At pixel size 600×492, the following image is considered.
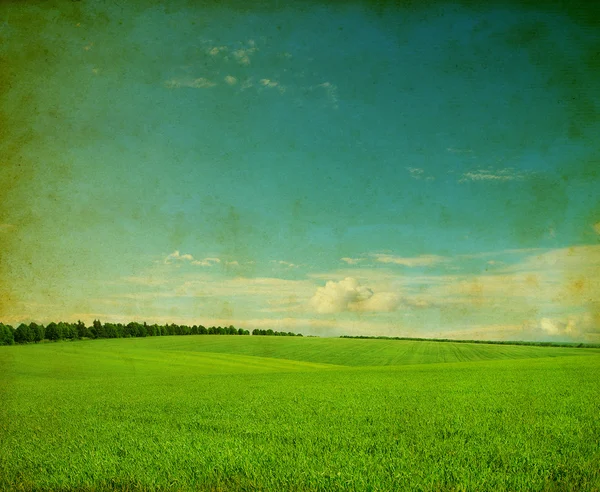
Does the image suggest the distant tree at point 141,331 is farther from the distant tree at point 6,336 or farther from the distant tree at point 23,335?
the distant tree at point 6,336

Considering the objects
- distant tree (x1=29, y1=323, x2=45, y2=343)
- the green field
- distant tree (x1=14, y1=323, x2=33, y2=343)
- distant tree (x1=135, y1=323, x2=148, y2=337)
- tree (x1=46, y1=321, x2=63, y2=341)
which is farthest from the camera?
distant tree (x1=135, y1=323, x2=148, y2=337)

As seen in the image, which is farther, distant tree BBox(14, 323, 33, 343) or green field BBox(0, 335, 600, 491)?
distant tree BBox(14, 323, 33, 343)

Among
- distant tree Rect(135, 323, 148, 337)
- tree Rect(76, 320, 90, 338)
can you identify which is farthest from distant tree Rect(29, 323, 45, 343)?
distant tree Rect(135, 323, 148, 337)

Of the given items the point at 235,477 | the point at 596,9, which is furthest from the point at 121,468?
the point at 596,9

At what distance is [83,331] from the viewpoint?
69.4 m

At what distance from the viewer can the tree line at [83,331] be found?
61250mm

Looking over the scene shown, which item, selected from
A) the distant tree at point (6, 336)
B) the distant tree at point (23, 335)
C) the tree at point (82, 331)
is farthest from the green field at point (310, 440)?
the tree at point (82, 331)

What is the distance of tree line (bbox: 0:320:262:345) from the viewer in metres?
61.2

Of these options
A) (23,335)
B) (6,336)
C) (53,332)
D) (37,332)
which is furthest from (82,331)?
(6,336)

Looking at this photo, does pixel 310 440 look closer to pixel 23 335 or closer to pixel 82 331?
pixel 23 335

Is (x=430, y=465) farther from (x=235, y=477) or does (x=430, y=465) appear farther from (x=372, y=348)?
(x=372, y=348)

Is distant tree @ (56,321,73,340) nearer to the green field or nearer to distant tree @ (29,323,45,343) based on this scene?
distant tree @ (29,323,45,343)

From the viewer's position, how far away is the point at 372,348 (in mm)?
62531

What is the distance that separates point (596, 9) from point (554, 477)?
9129mm
